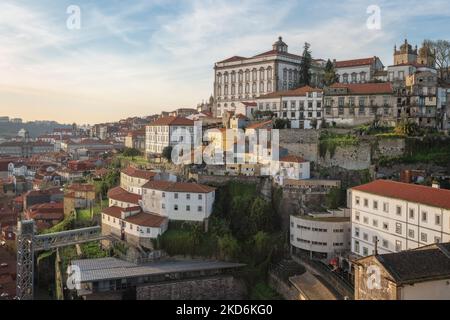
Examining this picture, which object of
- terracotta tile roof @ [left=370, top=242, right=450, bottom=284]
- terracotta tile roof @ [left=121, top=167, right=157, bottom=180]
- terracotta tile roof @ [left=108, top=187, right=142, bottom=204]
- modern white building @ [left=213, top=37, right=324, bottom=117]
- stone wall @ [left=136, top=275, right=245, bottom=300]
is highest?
modern white building @ [left=213, top=37, right=324, bottom=117]

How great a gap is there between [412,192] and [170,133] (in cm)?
3197

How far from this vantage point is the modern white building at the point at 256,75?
197 ft

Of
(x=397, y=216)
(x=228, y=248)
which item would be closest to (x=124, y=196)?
(x=228, y=248)

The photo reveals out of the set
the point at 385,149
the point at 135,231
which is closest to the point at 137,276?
the point at 135,231

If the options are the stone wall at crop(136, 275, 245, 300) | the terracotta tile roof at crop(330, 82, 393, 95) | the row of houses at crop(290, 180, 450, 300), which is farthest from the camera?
the terracotta tile roof at crop(330, 82, 393, 95)

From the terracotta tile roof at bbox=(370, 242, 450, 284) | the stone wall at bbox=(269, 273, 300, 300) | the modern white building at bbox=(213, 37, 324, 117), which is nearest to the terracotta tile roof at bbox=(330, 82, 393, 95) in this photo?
the modern white building at bbox=(213, 37, 324, 117)

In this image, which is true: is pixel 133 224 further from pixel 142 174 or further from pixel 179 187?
pixel 142 174

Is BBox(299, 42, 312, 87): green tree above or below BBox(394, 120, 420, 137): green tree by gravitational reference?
above

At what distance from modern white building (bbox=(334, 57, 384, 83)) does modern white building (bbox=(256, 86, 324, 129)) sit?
15841 millimetres

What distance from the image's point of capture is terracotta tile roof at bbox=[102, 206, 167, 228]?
109ft

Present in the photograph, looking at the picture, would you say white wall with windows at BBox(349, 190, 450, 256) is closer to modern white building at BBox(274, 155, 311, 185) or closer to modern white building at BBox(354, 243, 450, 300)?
modern white building at BBox(354, 243, 450, 300)

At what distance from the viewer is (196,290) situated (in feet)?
98.4

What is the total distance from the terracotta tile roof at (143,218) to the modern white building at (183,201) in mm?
746

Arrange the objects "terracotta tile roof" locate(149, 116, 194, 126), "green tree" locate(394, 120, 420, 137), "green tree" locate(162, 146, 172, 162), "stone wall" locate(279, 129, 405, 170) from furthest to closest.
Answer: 1. "terracotta tile roof" locate(149, 116, 194, 126)
2. "green tree" locate(162, 146, 172, 162)
3. "green tree" locate(394, 120, 420, 137)
4. "stone wall" locate(279, 129, 405, 170)
